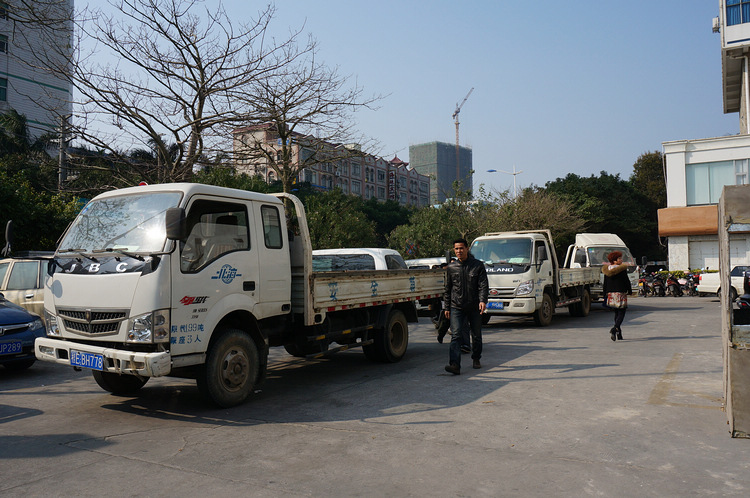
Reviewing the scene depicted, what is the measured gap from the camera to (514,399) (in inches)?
255

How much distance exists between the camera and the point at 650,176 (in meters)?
55.7

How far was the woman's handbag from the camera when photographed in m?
11.0

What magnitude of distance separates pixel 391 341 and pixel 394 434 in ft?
12.7

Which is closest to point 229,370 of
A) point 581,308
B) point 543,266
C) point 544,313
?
point 543,266

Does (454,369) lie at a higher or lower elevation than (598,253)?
lower

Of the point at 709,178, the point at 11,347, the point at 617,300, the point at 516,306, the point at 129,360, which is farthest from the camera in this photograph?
the point at 709,178

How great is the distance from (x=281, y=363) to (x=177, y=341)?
390 centimetres

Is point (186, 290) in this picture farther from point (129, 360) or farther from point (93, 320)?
point (93, 320)

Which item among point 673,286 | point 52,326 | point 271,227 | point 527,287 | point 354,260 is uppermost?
point 271,227

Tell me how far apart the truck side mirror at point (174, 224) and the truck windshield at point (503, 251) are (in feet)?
31.2

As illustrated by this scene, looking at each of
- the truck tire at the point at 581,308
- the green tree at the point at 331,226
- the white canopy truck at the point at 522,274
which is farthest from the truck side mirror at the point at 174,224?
the green tree at the point at 331,226

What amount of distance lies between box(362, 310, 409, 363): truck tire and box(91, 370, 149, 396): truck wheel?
11.2 ft

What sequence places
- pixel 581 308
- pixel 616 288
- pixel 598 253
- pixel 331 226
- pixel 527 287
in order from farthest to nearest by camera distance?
pixel 331 226, pixel 598 253, pixel 581 308, pixel 527 287, pixel 616 288

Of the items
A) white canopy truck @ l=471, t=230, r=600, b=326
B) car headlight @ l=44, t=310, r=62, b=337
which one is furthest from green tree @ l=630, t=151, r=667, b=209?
car headlight @ l=44, t=310, r=62, b=337
